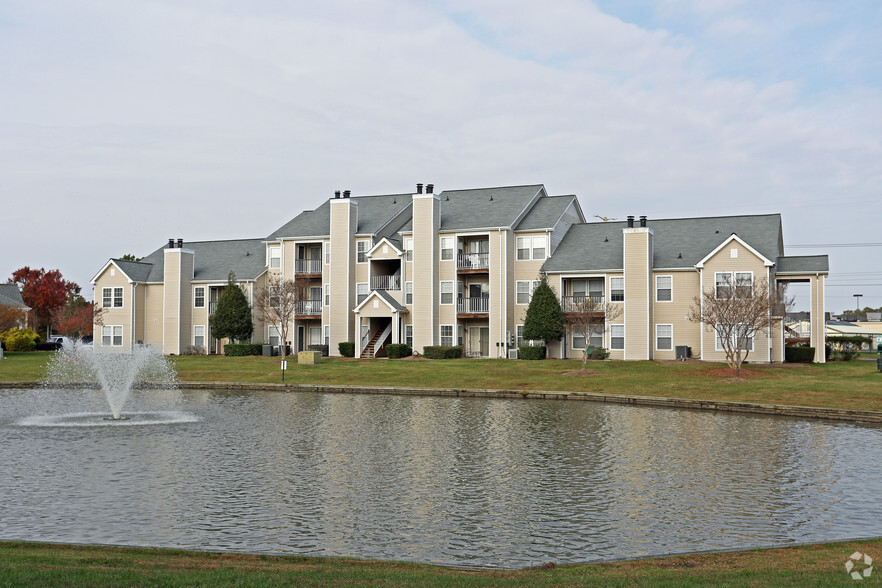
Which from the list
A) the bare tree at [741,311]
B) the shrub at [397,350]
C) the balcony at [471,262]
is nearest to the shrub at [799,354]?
the bare tree at [741,311]

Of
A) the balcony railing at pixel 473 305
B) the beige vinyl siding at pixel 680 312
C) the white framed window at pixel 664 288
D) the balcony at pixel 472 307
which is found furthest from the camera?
the balcony railing at pixel 473 305

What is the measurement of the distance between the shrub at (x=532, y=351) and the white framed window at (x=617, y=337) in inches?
186

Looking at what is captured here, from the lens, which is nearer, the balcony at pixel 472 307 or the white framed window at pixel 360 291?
the balcony at pixel 472 307

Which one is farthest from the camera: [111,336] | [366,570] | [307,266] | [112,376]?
[111,336]

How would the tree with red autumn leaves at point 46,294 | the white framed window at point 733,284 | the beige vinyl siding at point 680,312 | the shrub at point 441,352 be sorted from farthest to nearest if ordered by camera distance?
the tree with red autumn leaves at point 46,294 → the shrub at point 441,352 → the beige vinyl siding at point 680,312 → the white framed window at point 733,284

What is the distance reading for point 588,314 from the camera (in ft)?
160

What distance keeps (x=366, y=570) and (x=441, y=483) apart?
25.5ft

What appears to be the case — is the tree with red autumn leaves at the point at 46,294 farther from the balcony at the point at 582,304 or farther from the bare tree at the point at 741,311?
the bare tree at the point at 741,311

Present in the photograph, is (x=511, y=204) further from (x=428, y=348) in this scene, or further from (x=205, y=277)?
(x=205, y=277)

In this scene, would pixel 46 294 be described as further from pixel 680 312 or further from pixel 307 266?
pixel 680 312

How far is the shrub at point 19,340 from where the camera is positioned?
70.2 meters

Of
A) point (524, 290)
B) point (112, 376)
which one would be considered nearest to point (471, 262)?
point (524, 290)

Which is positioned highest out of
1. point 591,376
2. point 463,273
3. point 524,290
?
point 463,273

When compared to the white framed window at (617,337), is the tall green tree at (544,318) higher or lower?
higher
